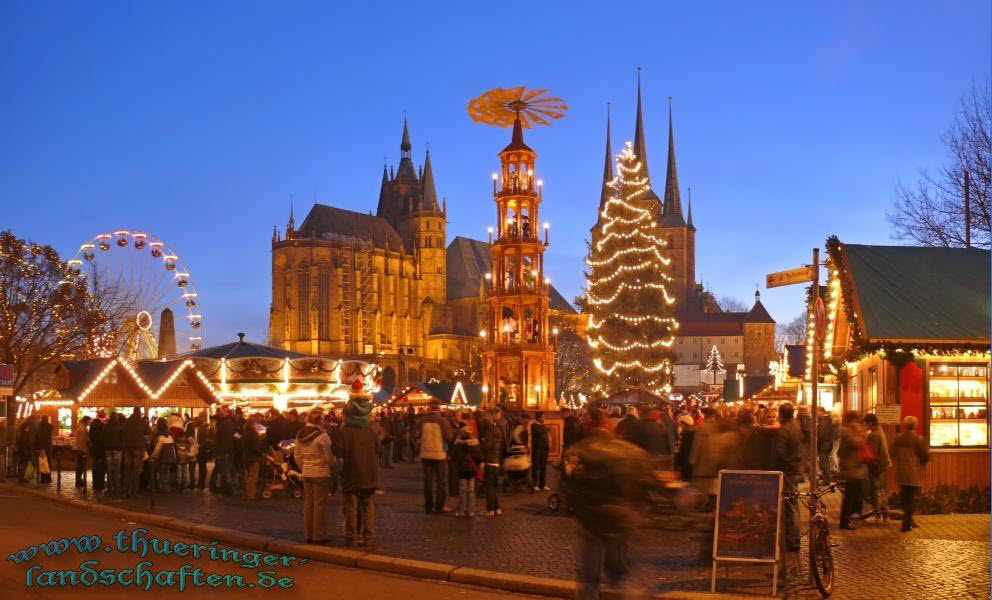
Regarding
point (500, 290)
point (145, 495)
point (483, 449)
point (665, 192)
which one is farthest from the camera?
point (665, 192)

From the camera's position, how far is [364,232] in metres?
118

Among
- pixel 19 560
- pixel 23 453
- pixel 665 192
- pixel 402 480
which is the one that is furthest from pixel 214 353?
pixel 665 192

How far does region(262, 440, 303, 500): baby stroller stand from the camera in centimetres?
1891

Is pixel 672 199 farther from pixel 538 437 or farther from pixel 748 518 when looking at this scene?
pixel 748 518

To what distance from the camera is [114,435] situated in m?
19.0

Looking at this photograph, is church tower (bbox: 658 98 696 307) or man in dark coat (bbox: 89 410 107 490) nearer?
man in dark coat (bbox: 89 410 107 490)

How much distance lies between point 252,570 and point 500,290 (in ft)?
73.4

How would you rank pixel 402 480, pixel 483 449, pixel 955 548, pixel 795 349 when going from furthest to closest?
pixel 795 349, pixel 402 480, pixel 483 449, pixel 955 548

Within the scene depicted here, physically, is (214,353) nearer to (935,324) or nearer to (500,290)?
(500,290)

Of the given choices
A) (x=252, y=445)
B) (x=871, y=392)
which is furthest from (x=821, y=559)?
(x=252, y=445)

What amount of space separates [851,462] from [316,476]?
21.7 feet

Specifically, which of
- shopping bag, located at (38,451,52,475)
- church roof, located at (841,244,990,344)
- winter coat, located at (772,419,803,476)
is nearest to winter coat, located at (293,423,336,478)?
winter coat, located at (772,419,803,476)

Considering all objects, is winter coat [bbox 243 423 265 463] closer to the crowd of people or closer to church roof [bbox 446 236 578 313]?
the crowd of people

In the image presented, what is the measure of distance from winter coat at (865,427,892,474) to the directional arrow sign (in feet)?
9.59
